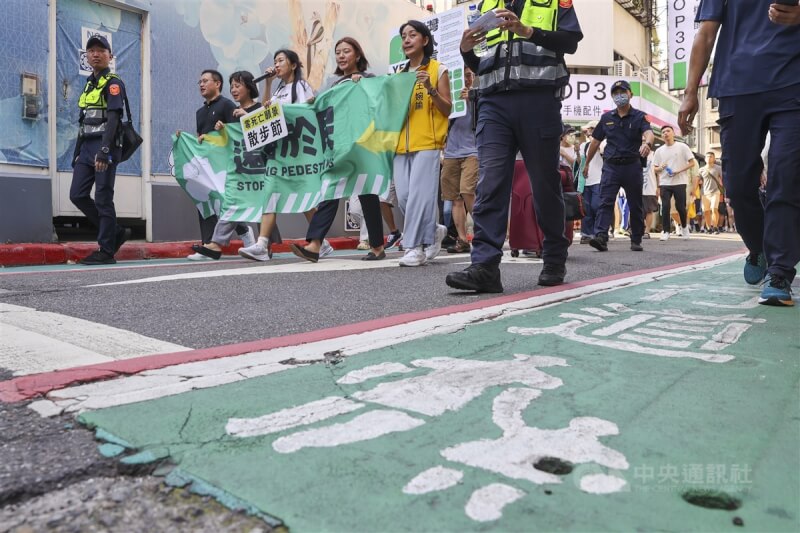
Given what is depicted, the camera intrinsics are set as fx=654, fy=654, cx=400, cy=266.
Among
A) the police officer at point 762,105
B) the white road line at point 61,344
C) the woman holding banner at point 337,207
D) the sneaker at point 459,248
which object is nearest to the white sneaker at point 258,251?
the woman holding banner at point 337,207

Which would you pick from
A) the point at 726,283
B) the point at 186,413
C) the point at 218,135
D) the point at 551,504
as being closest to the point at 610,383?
the point at 551,504

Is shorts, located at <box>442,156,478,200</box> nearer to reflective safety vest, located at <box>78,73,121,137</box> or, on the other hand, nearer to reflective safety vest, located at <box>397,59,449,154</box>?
reflective safety vest, located at <box>397,59,449,154</box>

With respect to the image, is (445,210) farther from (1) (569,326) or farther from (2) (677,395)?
(2) (677,395)

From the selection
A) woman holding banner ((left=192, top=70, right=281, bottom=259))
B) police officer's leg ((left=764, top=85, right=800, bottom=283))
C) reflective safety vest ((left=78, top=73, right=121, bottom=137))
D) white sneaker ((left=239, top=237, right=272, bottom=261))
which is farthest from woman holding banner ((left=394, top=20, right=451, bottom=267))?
reflective safety vest ((left=78, top=73, right=121, bottom=137))

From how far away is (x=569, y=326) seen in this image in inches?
102

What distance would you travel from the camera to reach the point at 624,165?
26.6 ft

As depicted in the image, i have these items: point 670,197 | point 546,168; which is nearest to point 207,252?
point 546,168

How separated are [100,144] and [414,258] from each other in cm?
338

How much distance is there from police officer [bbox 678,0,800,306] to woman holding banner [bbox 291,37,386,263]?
330 centimetres

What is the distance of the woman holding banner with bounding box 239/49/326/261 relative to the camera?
641 centimetres

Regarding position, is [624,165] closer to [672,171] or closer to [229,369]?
[672,171]

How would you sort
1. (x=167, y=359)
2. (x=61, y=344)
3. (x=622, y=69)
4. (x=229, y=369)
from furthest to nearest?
(x=622, y=69) → (x=61, y=344) → (x=167, y=359) → (x=229, y=369)

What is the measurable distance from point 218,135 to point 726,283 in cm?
549

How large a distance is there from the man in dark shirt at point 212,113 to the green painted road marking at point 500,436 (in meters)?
5.55
